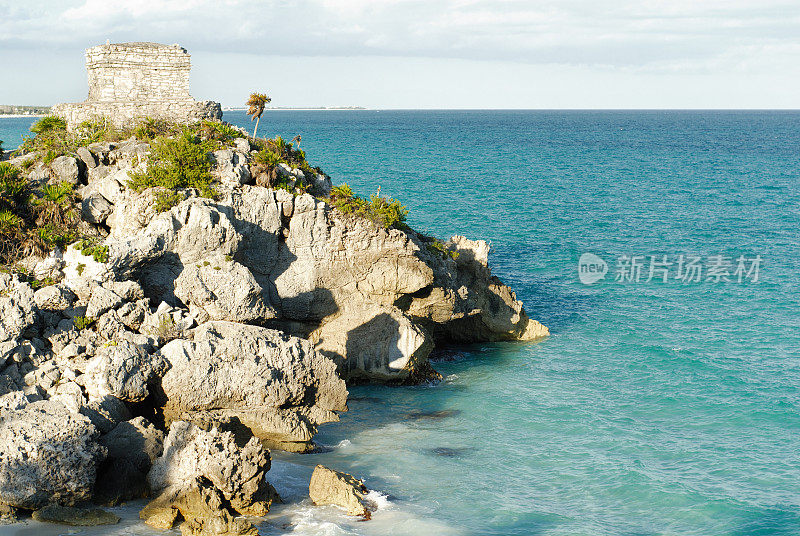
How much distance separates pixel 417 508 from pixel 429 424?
4902 millimetres

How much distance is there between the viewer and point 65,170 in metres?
23.6

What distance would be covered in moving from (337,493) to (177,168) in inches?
483

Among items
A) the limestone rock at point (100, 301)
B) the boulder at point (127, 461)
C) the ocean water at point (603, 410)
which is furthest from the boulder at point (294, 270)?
the boulder at point (127, 461)

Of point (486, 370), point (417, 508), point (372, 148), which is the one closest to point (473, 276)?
point (486, 370)

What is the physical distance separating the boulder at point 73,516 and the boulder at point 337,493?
13.9ft

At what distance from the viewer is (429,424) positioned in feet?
69.9

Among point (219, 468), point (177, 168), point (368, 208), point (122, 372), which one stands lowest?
point (219, 468)

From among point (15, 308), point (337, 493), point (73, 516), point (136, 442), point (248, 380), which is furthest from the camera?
point (248, 380)

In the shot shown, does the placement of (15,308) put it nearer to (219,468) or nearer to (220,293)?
(220,293)

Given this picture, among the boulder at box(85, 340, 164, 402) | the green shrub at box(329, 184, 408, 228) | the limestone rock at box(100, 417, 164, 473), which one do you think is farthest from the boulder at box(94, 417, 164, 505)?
the green shrub at box(329, 184, 408, 228)

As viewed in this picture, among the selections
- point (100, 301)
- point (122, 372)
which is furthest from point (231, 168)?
point (122, 372)

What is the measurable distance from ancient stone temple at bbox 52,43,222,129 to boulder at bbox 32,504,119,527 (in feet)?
57.1

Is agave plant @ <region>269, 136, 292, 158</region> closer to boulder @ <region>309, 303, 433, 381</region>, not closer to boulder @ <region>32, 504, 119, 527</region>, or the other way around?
boulder @ <region>309, 303, 433, 381</region>

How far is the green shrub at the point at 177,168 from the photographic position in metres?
22.8
